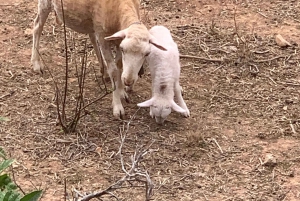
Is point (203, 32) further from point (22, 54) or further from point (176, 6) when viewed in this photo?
point (22, 54)

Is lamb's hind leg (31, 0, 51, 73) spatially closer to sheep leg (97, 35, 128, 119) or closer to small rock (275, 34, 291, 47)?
sheep leg (97, 35, 128, 119)

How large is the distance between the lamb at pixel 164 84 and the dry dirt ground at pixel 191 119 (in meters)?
0.18

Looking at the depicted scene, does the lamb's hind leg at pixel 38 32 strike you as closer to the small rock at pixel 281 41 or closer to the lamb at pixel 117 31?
the lamb at pixel 117 31

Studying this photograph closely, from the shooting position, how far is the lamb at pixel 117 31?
5.46 metres

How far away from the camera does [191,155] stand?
215 inches

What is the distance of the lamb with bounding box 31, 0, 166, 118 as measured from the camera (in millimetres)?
5461

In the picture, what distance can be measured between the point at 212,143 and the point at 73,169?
4.47 ft

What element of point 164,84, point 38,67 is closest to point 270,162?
point 164,84

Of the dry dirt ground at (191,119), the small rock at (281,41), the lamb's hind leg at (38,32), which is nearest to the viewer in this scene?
the dry dirt ground at (191,119)

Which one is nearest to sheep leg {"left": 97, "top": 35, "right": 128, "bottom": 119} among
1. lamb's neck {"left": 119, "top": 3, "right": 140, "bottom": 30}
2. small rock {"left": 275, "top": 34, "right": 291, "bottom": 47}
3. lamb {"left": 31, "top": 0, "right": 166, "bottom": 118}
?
lamb {"left": 31, "top": 0, "right": 166, "bottom": 118}

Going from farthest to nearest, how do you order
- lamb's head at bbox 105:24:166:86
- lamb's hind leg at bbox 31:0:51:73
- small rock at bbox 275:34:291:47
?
small rock at bbox 275:34:291:47 → lamb's hind leg at bbox 31:0:51:73 → lamb's head at bbox 105:24:166:86

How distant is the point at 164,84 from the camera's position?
5824 mm

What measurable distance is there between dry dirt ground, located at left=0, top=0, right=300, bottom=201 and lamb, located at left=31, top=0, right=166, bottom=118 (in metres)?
0.26


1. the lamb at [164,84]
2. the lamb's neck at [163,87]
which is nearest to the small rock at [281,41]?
the lamb at [164,84]
